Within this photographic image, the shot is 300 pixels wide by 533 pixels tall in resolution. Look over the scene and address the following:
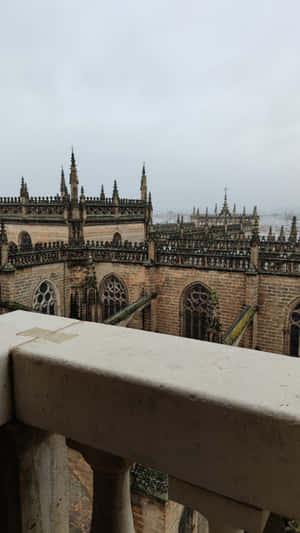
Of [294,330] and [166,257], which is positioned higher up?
[166,257]

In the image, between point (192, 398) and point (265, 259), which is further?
point (265, 259)

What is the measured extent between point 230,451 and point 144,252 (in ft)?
52.5

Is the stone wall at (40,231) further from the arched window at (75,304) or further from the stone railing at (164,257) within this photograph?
the arched window at (75,304)

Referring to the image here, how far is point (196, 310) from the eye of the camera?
1634cm

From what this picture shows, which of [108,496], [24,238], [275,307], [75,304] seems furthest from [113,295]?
[108,496]

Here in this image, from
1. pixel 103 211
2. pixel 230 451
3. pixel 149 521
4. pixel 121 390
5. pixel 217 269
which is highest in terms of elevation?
pixel 103 211

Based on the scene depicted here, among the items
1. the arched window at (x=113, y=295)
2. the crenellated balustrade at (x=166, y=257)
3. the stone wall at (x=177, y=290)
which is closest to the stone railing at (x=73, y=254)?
the crenellated balustrade at (x=166, y=257)

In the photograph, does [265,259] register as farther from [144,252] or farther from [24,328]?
[24,328]

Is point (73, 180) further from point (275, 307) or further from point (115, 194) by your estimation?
point (275, 307)

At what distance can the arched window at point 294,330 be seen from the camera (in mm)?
14281

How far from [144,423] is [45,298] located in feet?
56.2

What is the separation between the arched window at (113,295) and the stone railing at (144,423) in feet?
53.0

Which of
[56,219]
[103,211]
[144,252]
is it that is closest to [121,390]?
[144,252]

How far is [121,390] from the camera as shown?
4.22 ft
